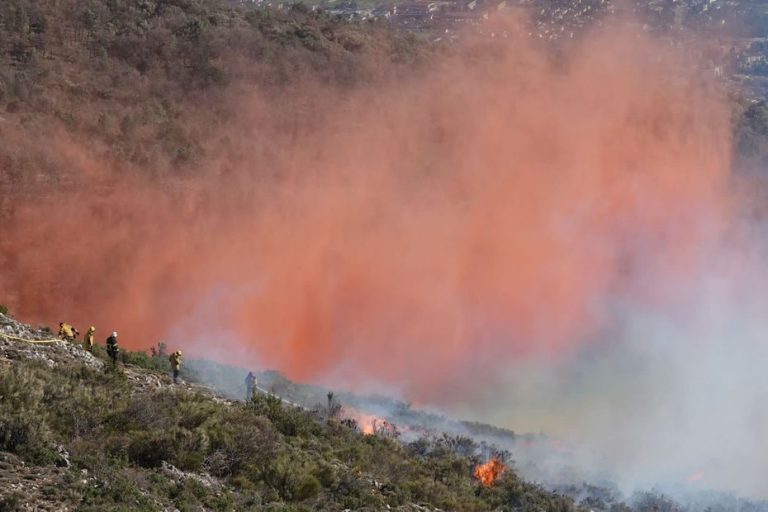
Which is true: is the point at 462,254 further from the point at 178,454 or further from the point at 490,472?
the point at 178,454

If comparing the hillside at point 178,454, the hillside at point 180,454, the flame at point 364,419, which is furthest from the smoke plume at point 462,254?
the hillside at point 178,454

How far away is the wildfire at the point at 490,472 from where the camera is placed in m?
26.2

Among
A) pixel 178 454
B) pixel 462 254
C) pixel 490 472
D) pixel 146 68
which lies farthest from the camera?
pixel 146 68

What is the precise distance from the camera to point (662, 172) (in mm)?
79750

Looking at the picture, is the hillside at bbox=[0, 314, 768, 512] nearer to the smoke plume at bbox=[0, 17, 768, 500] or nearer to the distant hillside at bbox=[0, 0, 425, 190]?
the smoke plume at bbox=[0, 17, 768, 500]

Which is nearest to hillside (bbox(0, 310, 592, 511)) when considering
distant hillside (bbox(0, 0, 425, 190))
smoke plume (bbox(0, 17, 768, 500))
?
smoke plume (bbox(0, 17, 768, 500))

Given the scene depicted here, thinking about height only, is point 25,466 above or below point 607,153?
below

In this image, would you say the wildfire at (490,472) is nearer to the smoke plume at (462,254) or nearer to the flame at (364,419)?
the flame at (364,419)

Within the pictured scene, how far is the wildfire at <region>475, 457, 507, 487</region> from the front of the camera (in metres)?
26.2

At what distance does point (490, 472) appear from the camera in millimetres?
27172

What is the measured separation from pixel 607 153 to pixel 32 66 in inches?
1757

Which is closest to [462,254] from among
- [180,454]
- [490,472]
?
[490,472]

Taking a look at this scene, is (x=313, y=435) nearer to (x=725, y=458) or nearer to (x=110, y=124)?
(x=725, y=458)

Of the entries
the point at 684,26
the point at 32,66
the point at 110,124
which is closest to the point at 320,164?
the point at 110,124
